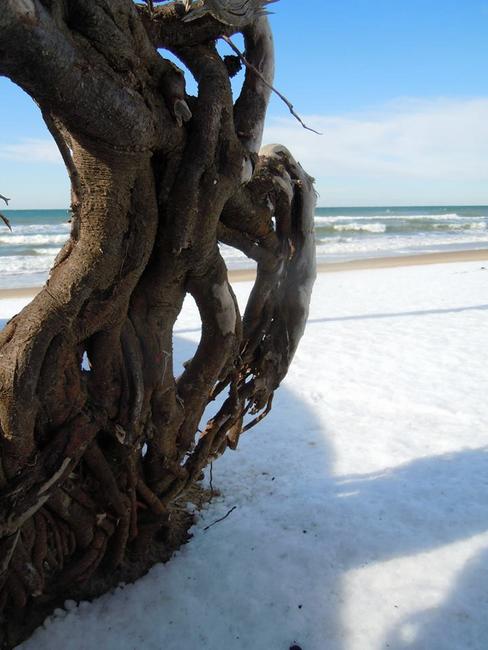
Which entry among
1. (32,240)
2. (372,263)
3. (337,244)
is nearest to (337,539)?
(372,263)

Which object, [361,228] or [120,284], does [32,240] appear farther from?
[120,284]

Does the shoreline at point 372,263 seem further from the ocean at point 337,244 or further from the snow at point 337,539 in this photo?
the snow at point 337,539

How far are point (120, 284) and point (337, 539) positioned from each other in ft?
5.09

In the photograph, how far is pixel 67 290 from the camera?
1917 mm

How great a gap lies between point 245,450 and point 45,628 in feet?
5.66

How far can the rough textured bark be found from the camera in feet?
5.59

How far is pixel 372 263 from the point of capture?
15523 millimetres

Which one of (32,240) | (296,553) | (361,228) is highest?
(296,553)

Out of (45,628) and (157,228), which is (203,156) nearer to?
(157,228)

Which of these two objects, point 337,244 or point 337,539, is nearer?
point 337,539

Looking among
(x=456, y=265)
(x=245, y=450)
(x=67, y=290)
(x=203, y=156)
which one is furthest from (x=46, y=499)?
(x=456, y=265)

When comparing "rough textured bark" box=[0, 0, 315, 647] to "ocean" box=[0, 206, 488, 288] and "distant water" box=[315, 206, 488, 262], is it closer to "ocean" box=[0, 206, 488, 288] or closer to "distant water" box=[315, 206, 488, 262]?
"ocean" box=[0, 206, 488, 288]

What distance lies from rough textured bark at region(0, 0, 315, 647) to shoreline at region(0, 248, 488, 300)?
8374 mm

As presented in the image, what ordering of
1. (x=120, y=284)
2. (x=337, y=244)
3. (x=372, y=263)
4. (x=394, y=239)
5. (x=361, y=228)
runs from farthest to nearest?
(x=361, y=228), (x=394, y=239), (x=337, y=244), (x=372, y=263), (x=120, y=284)
